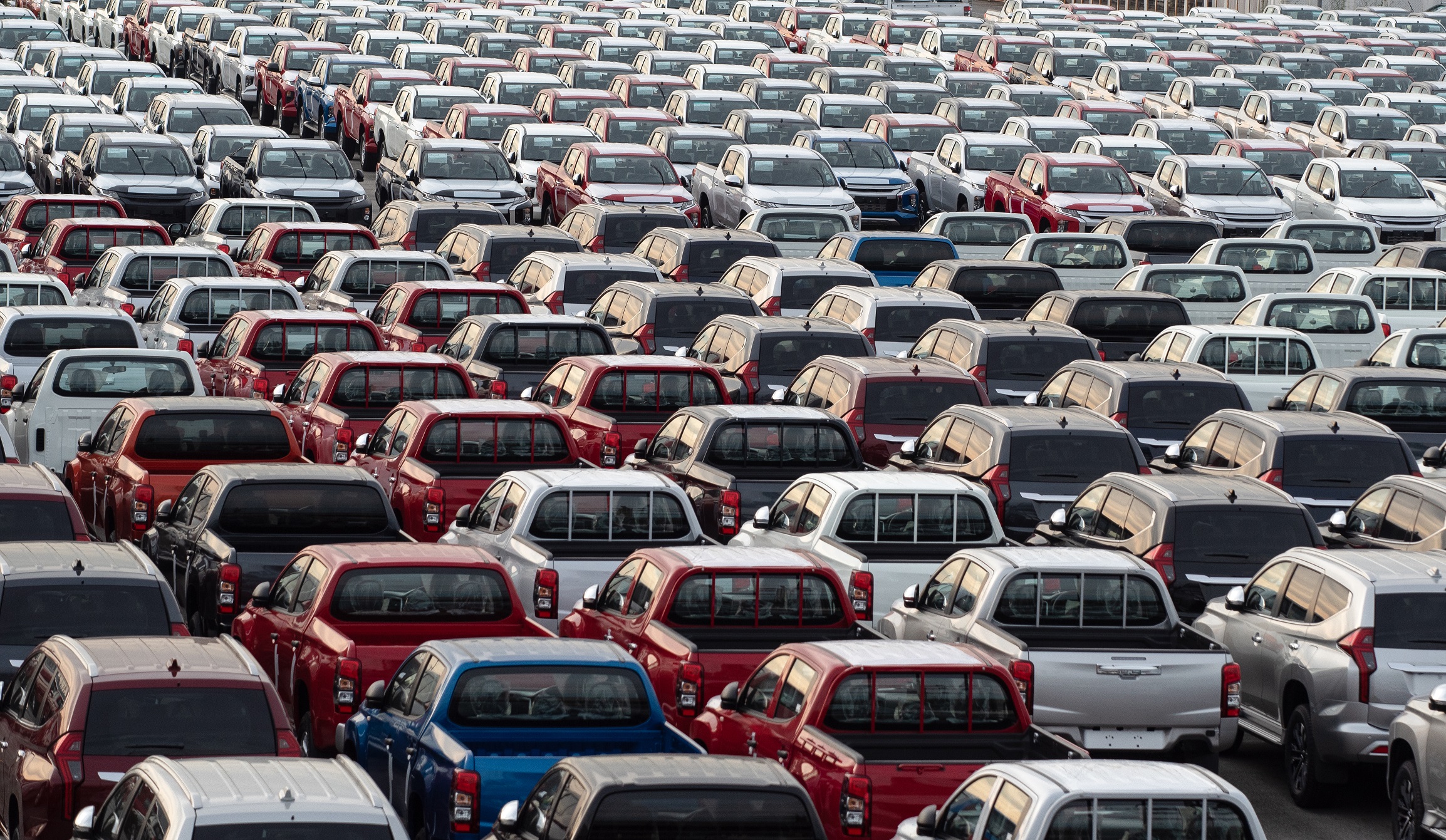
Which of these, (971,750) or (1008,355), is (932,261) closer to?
(1008,355)

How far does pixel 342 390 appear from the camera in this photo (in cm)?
2239

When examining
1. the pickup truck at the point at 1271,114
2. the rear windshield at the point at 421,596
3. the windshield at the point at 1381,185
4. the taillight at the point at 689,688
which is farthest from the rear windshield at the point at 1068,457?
the pickup truck at the point at 1271,114

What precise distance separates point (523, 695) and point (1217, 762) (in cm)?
420

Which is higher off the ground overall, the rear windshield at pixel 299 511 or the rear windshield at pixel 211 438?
the rear windshield at pixel 299 511

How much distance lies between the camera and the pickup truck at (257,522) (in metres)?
17.3

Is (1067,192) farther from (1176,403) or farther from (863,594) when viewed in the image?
(863,594)

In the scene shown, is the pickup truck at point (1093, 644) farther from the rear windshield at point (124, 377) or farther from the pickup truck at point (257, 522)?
the rear windshield at point (124, 377)

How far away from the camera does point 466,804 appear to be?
40.2 feet

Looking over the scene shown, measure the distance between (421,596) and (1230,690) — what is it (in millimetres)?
4598

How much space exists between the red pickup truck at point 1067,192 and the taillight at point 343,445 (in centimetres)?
1596

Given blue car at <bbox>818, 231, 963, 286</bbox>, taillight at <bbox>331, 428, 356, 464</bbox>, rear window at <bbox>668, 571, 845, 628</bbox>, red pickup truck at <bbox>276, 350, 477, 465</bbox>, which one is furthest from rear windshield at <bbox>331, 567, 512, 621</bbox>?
blue car at <bbox>818, 231, 963, 286</bbox>

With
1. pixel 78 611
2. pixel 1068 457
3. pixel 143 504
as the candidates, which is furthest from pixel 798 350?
pixel 78 611

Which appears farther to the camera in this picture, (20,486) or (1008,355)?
(1008,355)

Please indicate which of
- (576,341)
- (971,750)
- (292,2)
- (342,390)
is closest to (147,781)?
(971,750)
